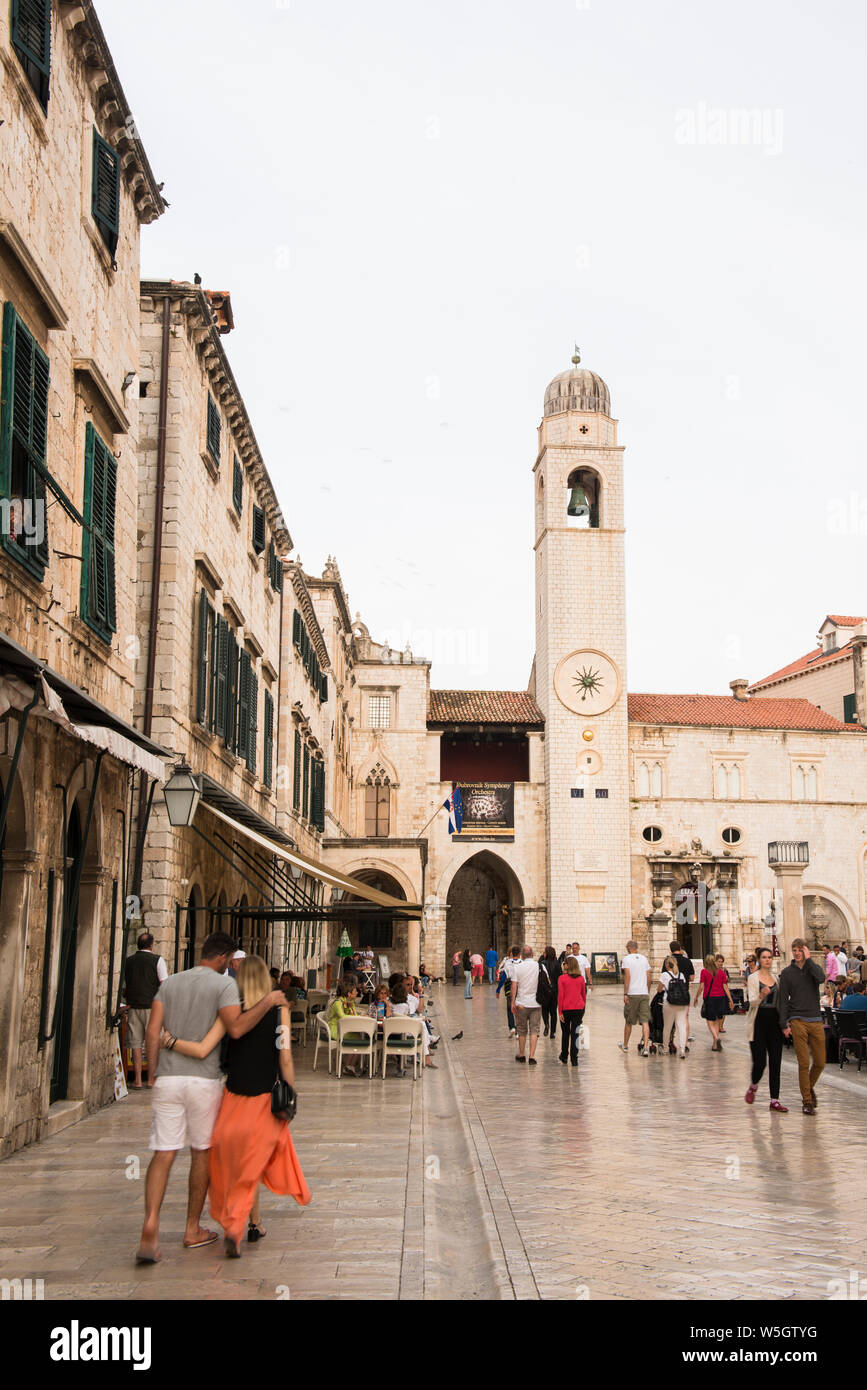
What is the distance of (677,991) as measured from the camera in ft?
58.6

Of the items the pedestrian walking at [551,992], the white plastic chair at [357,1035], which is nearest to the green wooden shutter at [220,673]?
the white plastic chair at [357,1035]

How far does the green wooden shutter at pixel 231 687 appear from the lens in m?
18.0

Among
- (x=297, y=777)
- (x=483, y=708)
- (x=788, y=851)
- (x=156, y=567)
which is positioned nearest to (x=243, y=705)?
(x=156, y=567)

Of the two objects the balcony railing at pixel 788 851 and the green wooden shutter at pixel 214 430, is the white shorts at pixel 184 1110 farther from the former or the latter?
the balcony railing at pixel 788 851

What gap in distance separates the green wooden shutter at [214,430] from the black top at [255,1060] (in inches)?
462

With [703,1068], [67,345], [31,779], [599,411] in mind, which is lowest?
[703,1068]

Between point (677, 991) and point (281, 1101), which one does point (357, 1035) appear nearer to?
point (677, 991)

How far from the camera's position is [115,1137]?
10.0 metres

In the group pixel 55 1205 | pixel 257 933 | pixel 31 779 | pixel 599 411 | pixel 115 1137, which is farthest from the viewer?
pixel 599 411

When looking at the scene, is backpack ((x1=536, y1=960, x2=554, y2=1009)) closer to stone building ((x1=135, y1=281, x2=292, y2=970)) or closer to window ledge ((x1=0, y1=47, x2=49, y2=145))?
stone building ((x1=135, y1=281, x2=292, y2=970))
